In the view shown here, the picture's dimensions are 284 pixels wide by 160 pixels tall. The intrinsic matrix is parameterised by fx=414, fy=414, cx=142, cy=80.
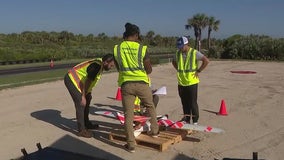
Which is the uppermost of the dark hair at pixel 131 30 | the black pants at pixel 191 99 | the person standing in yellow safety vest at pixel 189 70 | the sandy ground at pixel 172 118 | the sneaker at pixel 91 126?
the dark hair at pixel 131 30

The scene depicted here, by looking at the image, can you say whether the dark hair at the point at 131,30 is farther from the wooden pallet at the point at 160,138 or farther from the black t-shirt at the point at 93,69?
the wooden pallet at the point at 160,138

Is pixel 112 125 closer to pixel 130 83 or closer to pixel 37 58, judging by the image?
pixel 130 83

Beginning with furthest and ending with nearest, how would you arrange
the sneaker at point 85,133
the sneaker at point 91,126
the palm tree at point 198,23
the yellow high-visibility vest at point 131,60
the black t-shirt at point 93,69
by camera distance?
the palm tree at point 198,23 < the sneaker at point 91,126 < the sneaker at point 85,133 < the black t-shirt at point 93,69 < the yellow high-visibility vest at point 131,60

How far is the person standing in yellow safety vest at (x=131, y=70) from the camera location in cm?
673

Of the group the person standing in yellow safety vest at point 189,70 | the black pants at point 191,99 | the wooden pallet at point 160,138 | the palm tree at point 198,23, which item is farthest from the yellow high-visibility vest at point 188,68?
the palm tree at point 198,23

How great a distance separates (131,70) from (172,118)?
3.33 meters

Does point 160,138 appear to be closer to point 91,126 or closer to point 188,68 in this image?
point 188,68

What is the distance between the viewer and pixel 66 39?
2719 inches

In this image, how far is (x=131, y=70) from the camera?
6777mm

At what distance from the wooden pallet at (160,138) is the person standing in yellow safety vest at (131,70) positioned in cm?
35

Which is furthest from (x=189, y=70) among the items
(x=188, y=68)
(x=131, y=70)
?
(x=131, y=70)

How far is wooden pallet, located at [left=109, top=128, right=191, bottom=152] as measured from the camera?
23.2 ft

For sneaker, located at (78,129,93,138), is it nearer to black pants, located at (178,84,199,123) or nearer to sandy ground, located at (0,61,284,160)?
sandy ground, located at (0,61,284,160)

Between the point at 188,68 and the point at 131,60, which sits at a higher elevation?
the point at 131,60
